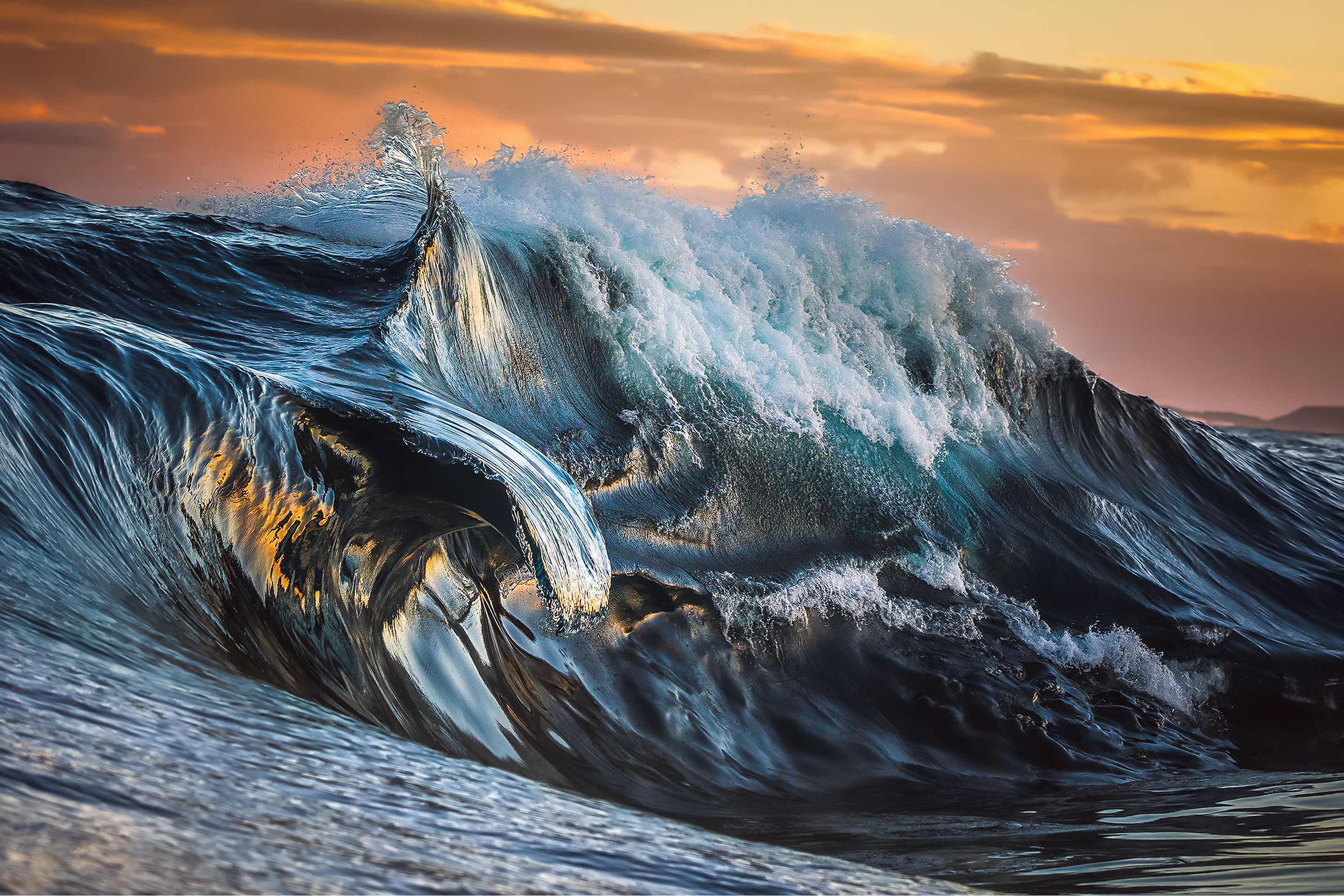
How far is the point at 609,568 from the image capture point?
3.92m

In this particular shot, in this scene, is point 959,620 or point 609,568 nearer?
point 609,568

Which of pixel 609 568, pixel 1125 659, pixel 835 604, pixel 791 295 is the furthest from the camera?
pixel 791 295

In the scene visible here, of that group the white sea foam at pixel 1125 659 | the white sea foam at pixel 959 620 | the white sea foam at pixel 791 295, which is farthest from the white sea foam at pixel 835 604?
the white sea foam at pixel 791 295

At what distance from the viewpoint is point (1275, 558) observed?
7.55 metres

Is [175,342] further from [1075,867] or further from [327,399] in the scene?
[1075,867]

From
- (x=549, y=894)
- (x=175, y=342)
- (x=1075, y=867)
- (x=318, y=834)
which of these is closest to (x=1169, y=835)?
(x=1075, y=867)

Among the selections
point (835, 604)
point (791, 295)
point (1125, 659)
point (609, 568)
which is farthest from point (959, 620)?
point (791, 295)

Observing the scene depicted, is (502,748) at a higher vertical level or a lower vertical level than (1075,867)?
higher

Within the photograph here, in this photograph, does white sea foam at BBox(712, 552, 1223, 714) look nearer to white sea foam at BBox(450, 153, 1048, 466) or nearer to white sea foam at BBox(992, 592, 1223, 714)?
white sea foam at BBox(992, 592, 1223, 714)

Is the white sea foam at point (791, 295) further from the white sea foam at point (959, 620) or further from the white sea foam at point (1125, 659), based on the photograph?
the white sea foam at point (1125, 659)

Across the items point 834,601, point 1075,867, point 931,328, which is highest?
point 931,328

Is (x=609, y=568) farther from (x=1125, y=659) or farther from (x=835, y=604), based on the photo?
(x=1125, y=659)

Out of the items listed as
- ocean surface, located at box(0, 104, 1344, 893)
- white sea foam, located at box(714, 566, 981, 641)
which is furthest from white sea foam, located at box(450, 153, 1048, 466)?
white sea foam, located at box(714, 566, 981, 641)

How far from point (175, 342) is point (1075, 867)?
328cm
